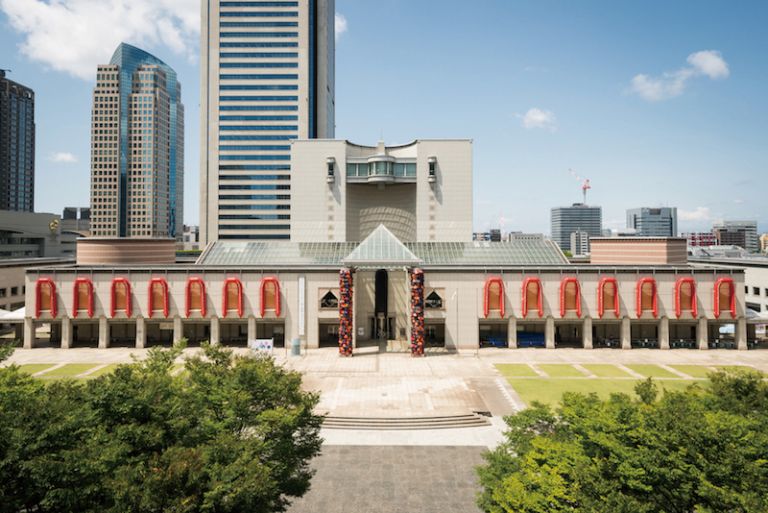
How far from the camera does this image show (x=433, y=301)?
67.8m

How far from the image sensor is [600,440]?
21.4m

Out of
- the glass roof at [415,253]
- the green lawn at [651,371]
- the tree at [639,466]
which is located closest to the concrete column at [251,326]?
the glass roof at [415,253]

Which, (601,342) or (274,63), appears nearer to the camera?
(601,342)

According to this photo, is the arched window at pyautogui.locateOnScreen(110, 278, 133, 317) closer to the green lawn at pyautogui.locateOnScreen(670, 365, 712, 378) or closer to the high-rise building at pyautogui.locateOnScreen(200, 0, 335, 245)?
the green lawn at pyautogui.locateOnScreen(670, 365, 712, 378)

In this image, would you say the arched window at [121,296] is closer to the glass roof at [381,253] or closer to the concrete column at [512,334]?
the glass roof at [381,253]

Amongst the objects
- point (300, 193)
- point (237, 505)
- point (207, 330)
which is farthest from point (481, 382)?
point (300, 193)

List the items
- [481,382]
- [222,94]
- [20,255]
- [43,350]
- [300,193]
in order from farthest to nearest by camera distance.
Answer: [222,94], [20,255], [300,193], [43,350], [481,382]

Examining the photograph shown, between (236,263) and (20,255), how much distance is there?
76.8 meters

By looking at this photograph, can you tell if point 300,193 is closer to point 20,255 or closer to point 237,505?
point 237,505

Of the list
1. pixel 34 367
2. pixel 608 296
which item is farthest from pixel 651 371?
pixel 34 367

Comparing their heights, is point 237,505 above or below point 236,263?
below

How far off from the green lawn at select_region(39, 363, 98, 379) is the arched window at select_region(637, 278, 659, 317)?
7461 centimetres

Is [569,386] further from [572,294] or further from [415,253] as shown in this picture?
[415,253]

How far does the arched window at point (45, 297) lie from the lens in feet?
218
